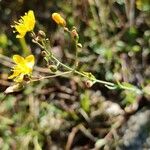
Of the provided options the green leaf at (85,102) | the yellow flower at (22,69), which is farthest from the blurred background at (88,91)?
the yellow flower at (22,69)

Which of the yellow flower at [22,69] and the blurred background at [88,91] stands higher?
the yellow flower at [22,69]

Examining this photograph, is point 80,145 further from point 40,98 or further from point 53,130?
point 40,98

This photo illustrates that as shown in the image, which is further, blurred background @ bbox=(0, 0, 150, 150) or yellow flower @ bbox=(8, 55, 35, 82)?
blurred background @ bbox=(0, 0, 150, 150)

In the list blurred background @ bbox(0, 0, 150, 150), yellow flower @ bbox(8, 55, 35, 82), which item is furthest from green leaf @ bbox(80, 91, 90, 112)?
yellow flower @ bbox(8, 55, 35, 82)

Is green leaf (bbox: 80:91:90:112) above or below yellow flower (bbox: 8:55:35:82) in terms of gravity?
below

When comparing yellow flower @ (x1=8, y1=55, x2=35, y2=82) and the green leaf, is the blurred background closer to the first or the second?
the green leaf

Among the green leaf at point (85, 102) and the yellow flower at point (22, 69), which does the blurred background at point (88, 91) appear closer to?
the green leaf at point (85, 102)

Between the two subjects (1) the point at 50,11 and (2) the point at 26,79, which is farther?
(1) the point at 50,11

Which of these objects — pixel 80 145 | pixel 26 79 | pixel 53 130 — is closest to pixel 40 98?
pixel 53 130
